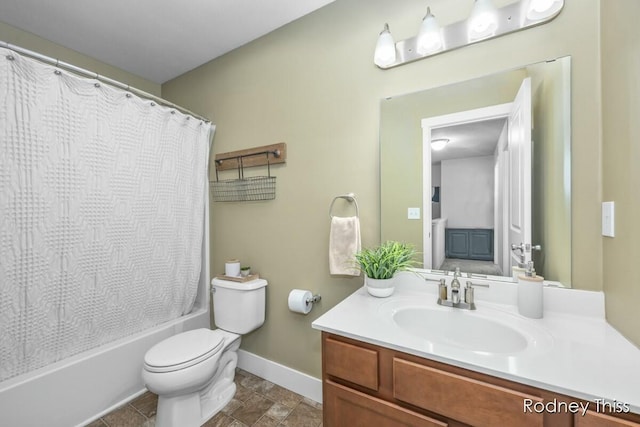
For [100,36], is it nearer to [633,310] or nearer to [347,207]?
[347,207]

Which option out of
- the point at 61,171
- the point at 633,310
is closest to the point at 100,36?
the point at 61,171

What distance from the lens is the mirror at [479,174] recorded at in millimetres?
1096

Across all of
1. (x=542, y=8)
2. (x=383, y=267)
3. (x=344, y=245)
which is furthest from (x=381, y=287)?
(x=542, y=8)

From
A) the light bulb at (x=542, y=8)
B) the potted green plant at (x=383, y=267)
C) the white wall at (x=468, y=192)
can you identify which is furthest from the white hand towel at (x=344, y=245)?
the light bulb at (x=542, y=8)

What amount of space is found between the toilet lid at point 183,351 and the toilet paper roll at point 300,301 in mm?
466

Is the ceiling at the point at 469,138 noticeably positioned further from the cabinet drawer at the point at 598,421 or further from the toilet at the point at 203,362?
the toilet at the point at 203,362

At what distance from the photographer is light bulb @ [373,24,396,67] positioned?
1.37 meters

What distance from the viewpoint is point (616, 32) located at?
92cm

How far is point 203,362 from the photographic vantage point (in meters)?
1.41

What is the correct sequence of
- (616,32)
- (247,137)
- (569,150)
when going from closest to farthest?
1. (616,32)
2. (569,150)
3. (247,137)

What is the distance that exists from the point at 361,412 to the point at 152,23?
8.19ft

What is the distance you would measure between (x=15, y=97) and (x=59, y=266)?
862 mm

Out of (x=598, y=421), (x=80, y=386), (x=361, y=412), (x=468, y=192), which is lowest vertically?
(x=80, y=386)

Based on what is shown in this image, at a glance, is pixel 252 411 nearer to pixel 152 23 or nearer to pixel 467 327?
pixel 467 327
